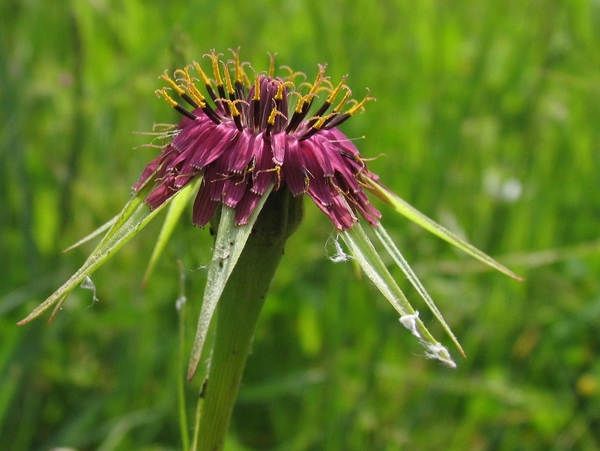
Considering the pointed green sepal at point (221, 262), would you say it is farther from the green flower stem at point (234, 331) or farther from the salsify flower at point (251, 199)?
the green flower stem at point (234, 331)

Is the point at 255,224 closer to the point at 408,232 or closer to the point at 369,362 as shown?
the point at 369,362

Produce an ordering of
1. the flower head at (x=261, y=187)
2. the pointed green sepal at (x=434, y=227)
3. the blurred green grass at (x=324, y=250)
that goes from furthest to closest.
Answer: the blurred green grass at (x=324, y=250)
the pointed green sepal at (x=434, y=227)
the flower head at (x=261, y=187)

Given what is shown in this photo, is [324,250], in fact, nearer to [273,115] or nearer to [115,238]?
[273,115]

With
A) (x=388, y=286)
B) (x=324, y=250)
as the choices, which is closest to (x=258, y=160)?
(x=388, y=286)

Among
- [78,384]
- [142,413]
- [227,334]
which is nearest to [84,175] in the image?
[78,384]

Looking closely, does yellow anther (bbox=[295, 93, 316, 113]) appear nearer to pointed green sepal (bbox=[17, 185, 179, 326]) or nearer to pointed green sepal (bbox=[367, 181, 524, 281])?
pointed green sepal (bbox=[367, 181, 524, 281])

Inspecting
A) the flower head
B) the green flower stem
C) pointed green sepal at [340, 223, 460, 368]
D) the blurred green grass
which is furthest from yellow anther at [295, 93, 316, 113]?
the blurred green grass

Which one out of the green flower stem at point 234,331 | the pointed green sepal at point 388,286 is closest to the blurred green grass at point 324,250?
the green flower stem at point 234,331
